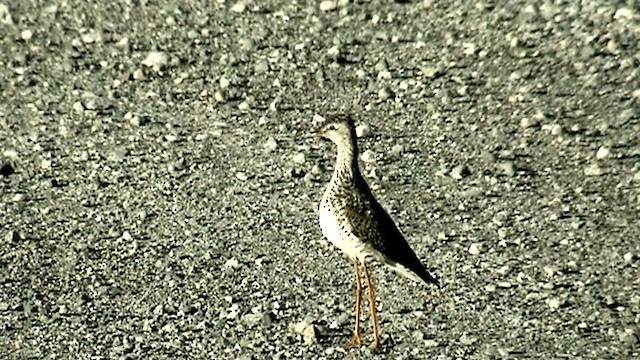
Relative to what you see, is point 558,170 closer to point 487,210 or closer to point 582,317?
point 487,210

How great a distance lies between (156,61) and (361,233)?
6.23 meters

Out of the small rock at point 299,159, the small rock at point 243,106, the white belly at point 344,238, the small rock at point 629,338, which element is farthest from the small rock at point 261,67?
the small rock at point 629,338

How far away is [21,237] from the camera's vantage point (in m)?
12.4

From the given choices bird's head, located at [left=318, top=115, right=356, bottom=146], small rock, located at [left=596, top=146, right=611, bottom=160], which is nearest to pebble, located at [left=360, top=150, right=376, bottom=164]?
small rock, located at [left=596, top=146, right=611, bottom=160]

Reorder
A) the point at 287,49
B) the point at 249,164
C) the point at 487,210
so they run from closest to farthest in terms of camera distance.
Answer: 1. the point at 487,210
2. the point at 249,164
3. the point at 287,49

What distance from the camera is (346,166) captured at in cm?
1055

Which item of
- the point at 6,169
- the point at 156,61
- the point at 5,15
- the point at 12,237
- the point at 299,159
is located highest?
the point at 12,237

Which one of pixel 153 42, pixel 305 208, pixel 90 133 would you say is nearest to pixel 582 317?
pixel 305 208

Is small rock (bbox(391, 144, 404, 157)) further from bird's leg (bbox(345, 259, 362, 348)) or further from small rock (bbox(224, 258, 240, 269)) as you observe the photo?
bird's leg (bbox(345, 259, 362, 348))

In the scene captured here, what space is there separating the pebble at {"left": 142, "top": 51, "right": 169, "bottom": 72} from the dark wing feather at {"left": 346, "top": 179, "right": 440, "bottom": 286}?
235 inches

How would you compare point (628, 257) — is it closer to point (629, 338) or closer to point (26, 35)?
point (629, 338)

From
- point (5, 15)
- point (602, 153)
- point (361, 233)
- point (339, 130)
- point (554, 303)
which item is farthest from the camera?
point (5, 15)

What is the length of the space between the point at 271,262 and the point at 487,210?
189 cm

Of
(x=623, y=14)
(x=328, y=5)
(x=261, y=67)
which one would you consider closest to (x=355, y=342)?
(x=261, y=67)
